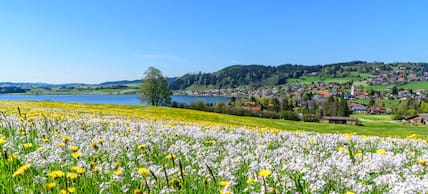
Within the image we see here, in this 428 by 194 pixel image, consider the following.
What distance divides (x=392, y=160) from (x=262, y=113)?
76.3m

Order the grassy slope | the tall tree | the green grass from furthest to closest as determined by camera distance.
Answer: the tall tree, the green grass, the grassy slope

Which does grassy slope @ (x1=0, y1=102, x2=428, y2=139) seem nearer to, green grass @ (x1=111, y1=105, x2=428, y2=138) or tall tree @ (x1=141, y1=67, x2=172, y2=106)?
green grass @ (x1=111, y1=105, x2=428, y2=138)

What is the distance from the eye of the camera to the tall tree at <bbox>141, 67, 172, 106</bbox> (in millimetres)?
80688

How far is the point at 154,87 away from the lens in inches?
3189

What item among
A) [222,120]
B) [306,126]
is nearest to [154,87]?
[222,120]

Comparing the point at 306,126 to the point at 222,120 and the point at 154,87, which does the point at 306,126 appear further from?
the point at 154,87

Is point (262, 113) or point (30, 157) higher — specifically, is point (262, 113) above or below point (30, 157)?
below

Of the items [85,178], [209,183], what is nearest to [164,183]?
[209,183]

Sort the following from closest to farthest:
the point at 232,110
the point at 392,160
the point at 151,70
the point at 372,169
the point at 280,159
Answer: the point at 372,169 → the point at 392,160 → the point at 280,159 → the point at 232,110 → the point at 151,70

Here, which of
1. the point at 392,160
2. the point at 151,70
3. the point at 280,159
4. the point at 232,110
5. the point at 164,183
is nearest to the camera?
the point at 164,183

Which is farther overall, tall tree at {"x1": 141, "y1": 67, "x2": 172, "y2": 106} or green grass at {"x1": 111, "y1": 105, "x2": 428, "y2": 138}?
tall tree at {"x1": 141, "y1": 67, "x2": 172, "y2": 106}

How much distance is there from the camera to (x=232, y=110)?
76.8 metres

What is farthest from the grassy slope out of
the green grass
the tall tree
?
the tall tree

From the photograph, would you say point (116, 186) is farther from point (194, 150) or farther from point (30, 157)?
point (194, 150)
